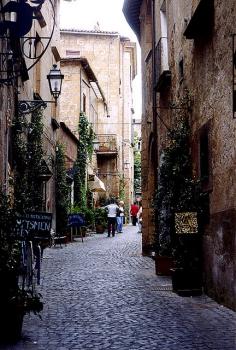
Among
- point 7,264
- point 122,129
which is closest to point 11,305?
point 7,264

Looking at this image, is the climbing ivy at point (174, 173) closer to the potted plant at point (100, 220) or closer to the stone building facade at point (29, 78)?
the stone building facade at point (29, 78)

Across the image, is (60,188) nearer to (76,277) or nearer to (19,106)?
(19,106)

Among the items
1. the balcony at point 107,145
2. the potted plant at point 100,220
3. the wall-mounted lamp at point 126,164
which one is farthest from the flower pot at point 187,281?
the wall-mounted lamp at point 126,164

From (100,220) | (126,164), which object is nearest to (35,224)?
(100,220)

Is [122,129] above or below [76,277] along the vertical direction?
above

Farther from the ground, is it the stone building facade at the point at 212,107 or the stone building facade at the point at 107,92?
the stone building facade at the point at 107,92

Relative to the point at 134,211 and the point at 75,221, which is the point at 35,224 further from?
the point at 134,211

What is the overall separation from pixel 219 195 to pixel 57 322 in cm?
310

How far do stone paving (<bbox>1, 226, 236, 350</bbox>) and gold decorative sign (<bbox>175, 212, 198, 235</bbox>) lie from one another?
3.41 feet

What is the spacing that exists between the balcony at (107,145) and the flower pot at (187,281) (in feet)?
107

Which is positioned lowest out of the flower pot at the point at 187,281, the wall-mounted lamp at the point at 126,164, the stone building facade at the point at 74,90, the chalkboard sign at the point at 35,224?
the flower pot at the point at 187,281

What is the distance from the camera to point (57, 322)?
7.84m

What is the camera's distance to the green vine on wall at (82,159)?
31.0 meters

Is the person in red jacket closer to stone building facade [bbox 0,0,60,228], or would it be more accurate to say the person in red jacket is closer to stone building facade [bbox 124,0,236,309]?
stone building facade [bbox 0,0,60,228]
